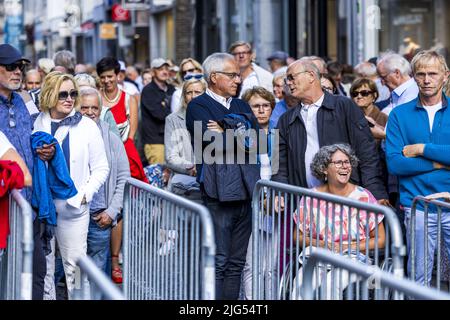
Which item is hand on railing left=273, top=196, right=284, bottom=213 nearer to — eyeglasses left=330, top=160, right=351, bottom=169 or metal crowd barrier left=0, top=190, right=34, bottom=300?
eyeglasses left=330, top=160, right=351, bottom=169

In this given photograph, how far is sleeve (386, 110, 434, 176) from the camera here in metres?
9.20

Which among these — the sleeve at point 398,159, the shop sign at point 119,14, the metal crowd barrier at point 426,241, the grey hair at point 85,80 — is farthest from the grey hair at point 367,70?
the shop sign at point 119,14

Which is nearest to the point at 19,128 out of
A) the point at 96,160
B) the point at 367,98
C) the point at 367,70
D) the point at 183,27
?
the point at 96,160

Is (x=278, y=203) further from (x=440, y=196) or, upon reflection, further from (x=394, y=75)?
(x=394, y=75)

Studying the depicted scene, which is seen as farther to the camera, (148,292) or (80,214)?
(80,214)

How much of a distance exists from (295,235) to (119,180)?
1925 millimetres

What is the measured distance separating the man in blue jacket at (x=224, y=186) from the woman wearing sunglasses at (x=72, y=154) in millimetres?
780

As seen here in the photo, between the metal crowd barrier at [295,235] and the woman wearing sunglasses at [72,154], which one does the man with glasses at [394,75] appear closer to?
the metal crowd barrier at [295,235]

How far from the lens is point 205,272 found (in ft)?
20.1

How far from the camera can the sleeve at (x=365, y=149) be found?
31.3 ft

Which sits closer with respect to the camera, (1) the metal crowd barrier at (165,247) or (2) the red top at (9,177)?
(1) the metal crowd barrier at (165,247)
